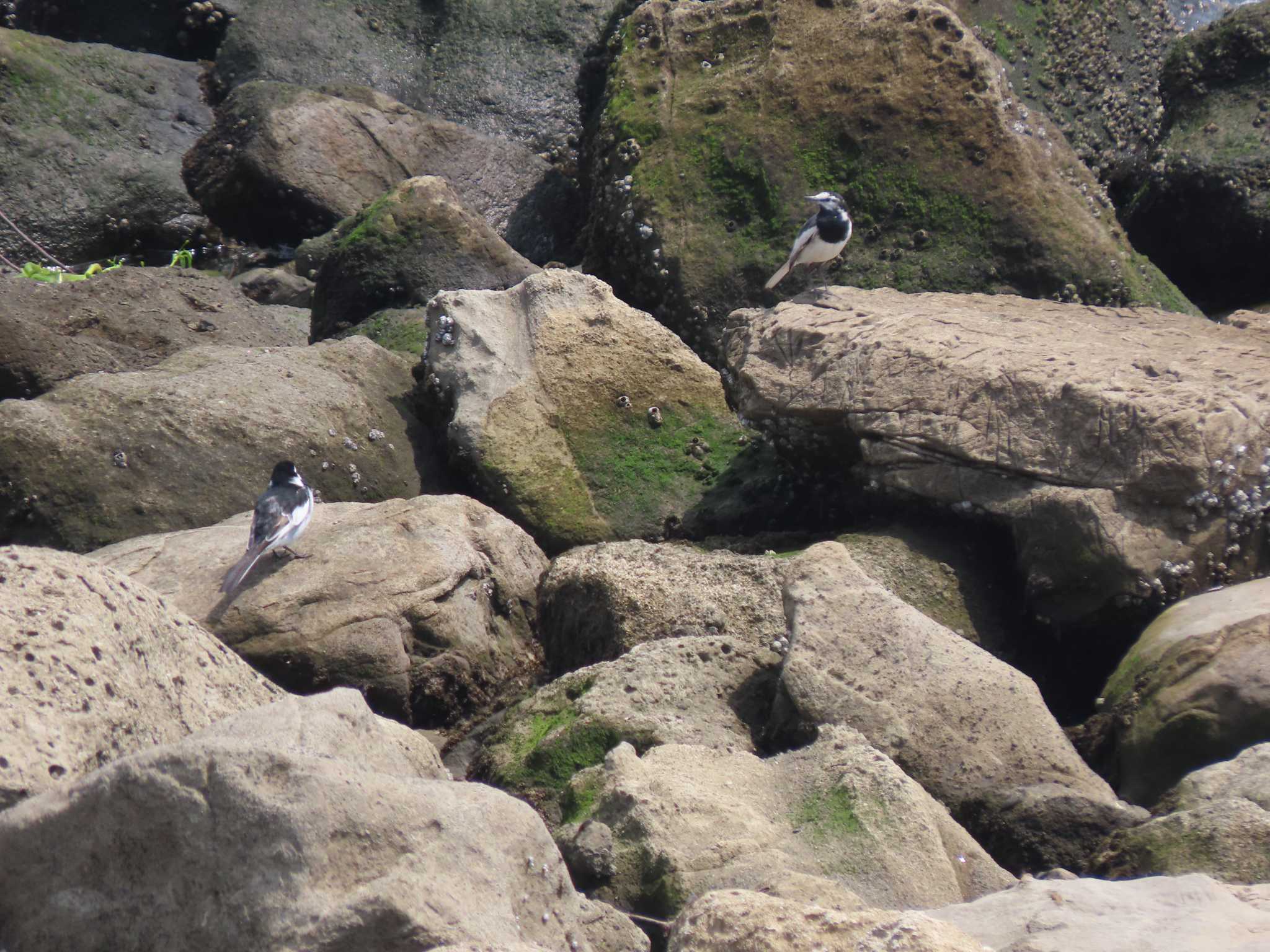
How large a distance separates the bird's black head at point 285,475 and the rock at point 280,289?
225 inches

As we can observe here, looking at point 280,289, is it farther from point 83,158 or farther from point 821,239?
point 821,239

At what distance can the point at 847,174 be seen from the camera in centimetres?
991

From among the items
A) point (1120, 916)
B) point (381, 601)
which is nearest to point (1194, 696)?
point (1120, 916)

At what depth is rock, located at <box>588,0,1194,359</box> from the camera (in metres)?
9.59

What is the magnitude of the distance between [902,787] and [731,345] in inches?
165

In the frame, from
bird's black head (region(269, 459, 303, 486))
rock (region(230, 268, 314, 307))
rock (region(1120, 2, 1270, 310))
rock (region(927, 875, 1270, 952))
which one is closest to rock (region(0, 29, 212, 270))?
rock (region(230, 268, 314, 307))

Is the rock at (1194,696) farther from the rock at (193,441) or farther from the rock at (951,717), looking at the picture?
the rock at (193,441)

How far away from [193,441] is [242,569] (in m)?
1.47

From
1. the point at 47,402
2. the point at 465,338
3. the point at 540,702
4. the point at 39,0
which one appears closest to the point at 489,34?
the point at 39,0

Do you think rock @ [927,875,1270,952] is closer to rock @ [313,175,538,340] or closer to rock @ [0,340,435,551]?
rock @ [0,340,435,551]

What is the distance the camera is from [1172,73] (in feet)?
40.8

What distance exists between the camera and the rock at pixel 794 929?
309 cm

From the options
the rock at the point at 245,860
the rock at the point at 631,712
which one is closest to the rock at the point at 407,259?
the rock at the point at 631,712

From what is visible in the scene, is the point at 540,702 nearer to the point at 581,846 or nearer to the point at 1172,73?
the point at 581,846
